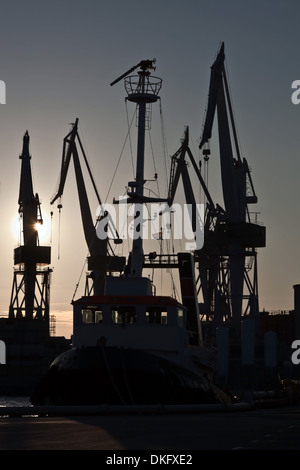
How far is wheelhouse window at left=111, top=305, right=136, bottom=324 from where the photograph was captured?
43.6m

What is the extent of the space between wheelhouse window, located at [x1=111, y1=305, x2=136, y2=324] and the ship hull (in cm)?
307

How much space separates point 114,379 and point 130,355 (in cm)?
134

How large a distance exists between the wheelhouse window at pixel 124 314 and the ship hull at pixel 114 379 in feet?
10.1

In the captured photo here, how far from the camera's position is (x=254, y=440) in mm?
21719

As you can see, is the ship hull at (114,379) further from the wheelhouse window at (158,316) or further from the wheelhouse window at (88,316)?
the wheelhouse window at (88,316)

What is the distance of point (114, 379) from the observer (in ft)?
131

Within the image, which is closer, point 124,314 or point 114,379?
point 114,379

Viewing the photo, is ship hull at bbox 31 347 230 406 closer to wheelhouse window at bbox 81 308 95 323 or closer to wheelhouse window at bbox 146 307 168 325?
wheelhouse window at bbox 146 307 168 325

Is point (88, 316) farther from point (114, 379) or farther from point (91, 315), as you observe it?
point (114, 379)

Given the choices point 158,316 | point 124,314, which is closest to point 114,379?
point 124,314

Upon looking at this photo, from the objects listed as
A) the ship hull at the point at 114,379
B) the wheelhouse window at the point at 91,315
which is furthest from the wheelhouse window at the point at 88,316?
the ship hull at the point at 114,379

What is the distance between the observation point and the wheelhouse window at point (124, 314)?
43594 mm

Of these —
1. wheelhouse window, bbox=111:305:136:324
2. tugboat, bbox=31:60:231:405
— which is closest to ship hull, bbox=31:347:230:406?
tugboat, bbox=31:60:231:405
